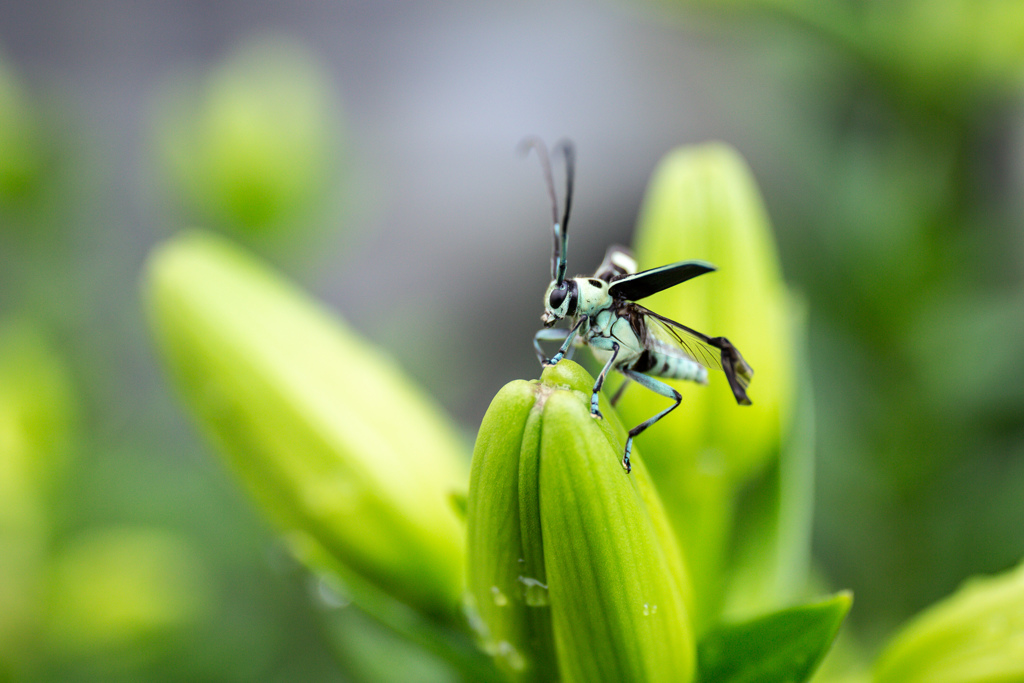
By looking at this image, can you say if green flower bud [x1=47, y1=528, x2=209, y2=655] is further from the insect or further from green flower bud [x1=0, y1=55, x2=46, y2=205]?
the insect

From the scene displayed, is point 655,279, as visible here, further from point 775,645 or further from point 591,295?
point 775,645

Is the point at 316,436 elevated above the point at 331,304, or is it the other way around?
the point at 316,436

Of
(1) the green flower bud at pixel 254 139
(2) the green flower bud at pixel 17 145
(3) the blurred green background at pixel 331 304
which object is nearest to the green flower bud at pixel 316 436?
(3) the blurred green background at pixel 331 304

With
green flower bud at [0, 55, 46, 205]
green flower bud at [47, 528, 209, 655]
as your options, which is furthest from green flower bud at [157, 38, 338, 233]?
green flower bud at [47, 528, 209, 655]

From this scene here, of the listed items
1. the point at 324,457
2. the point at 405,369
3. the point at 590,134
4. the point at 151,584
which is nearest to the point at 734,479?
the point at 324,457

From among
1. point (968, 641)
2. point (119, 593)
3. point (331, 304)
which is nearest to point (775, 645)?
point (968, 641)
